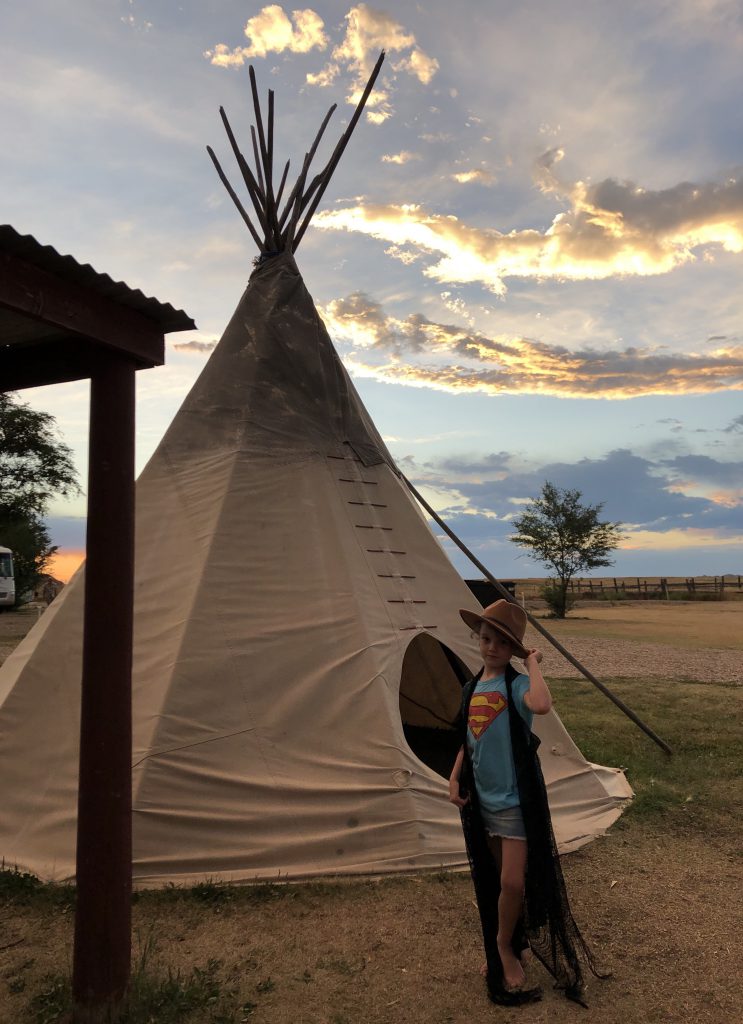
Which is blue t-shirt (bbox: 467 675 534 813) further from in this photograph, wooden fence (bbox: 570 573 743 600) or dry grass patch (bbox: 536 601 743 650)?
wooden fence (bbox: 570 573 743 600)

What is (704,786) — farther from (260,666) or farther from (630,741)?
(260,666)

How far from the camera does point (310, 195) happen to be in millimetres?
7406

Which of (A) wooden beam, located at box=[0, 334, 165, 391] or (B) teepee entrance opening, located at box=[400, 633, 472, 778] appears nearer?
(A) wooden beam, located at box=[0, 334, 165, 391]

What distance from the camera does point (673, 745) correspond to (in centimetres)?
794

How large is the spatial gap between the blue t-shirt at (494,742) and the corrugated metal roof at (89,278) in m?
2.22

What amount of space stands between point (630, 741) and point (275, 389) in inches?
→ 207

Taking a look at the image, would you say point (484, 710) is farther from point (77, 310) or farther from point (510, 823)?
point (77, 310)

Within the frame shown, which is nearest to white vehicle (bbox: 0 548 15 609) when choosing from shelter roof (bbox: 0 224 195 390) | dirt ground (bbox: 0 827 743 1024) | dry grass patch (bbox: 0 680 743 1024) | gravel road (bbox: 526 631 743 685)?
gravel road (bbox: 526 631 743 685)

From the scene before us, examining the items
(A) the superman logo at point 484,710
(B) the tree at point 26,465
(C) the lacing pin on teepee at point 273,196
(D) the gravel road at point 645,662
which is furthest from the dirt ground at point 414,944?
(B) the tree at point 26,465

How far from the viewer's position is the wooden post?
3.17 metres

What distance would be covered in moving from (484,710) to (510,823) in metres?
0.47

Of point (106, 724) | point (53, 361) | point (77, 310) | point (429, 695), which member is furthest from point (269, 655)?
point (429, 695)

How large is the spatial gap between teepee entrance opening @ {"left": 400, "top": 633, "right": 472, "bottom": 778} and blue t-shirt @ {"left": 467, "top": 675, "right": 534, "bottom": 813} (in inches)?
169

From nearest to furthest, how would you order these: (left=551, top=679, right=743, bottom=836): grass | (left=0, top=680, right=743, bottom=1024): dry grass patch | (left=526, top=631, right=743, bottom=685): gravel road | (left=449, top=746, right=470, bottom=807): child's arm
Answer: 1. (left=0, top=680, right=743, bottom=1024): dry grass patch
2. (left=449, top=746, right=470, bottom=807): child's arm
3. (left=551, top=679, right=743, bottom=836): grass
4. (left=526, top=631, right=743, bottom=685): gravel road
